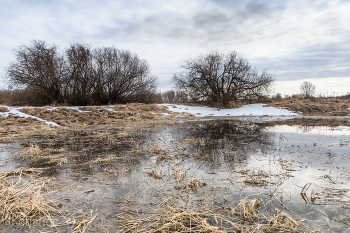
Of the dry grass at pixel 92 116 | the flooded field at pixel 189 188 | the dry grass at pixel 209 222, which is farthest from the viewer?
the dry grass at pixel 92 116

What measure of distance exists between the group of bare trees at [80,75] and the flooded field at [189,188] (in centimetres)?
1534

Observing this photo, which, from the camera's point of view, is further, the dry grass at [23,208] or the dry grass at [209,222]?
the dry grass at [23,208]

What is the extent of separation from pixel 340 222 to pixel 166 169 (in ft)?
9.43

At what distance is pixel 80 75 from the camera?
19922 mm

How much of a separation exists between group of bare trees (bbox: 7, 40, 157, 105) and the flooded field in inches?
604

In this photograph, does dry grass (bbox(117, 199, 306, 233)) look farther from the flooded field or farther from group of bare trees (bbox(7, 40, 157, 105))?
group of bare trees (bbox(7, 40, 157, 105))

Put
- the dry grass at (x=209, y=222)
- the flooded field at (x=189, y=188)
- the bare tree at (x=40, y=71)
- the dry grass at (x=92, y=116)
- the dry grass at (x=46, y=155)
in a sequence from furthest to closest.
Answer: the bare tree at (x=40, y=71) < the dry grass at (x=92, y=116) < the dry grass at (x=46, y=155) < the flooded field at (x=189, y=188) < the dry grass at (x=209, y=222)

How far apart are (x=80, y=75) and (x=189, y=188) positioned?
65.3 ft

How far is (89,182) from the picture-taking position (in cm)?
362

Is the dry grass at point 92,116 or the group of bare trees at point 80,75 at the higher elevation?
the group of bare trees at point 80,75

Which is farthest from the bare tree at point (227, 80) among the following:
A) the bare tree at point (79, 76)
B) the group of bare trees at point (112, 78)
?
the bare tree at point (79, 76)

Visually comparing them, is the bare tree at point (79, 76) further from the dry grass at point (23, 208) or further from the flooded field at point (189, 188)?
the dry grass at point (23, 208)

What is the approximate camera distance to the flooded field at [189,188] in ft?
7.76

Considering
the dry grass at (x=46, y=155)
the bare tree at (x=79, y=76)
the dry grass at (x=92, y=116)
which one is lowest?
the dry grass at (x=46, y=155)
